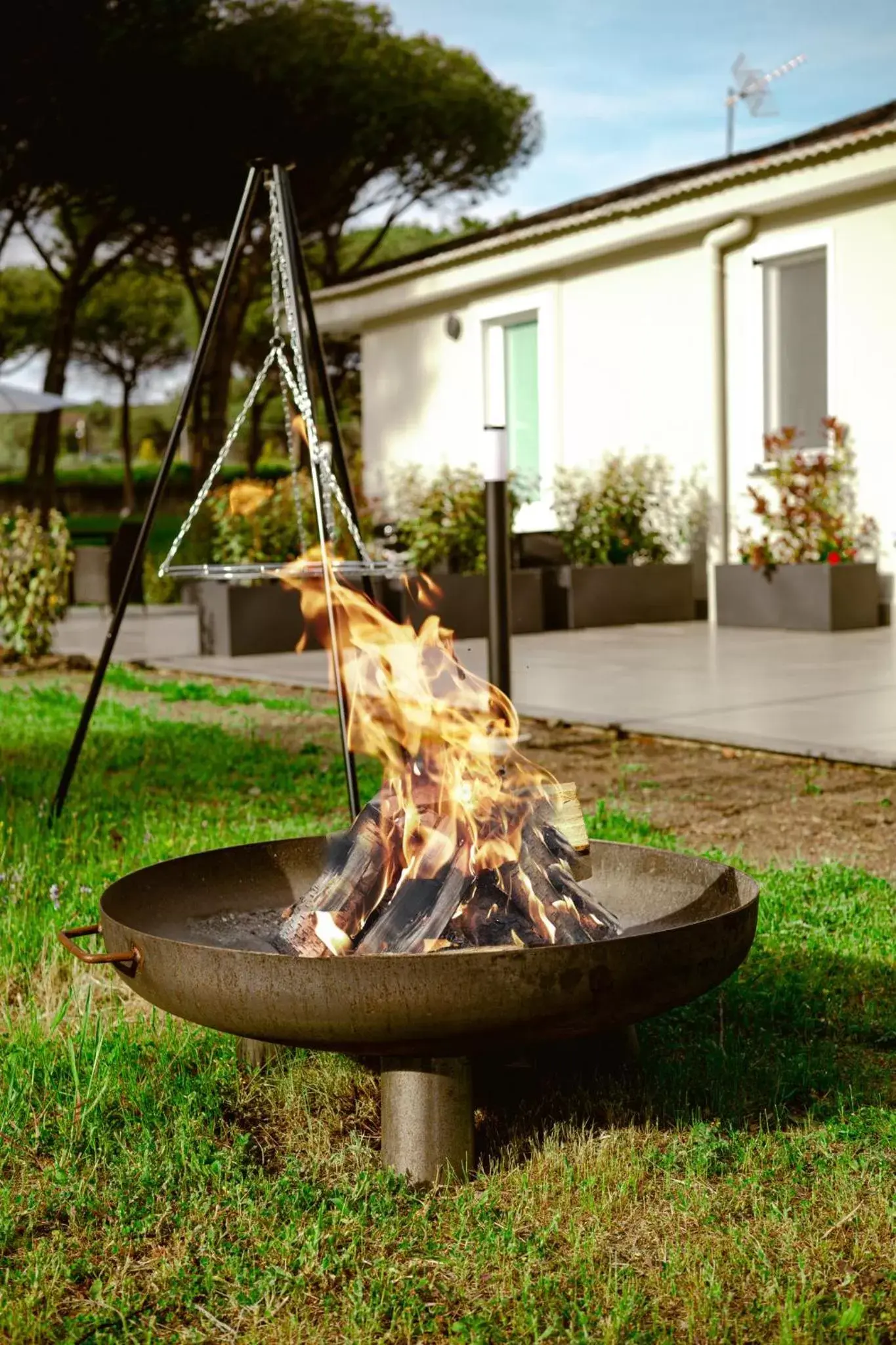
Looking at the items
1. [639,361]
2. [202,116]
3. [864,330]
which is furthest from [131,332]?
[864,330]

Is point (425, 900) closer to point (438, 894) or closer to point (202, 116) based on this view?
point (438, 894)

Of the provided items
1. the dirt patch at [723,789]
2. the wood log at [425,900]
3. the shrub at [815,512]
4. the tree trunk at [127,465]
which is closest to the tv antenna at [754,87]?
the shrub at [815,512]

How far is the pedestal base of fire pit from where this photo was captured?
2.34m

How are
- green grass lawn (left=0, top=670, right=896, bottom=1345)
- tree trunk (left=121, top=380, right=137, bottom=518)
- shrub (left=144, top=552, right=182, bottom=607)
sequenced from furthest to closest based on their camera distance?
tree trunk (left=121, top=380, right=137, bottom=518) → shrub (left=144, top=552, right=182, bottom=607) → green grass lawn (left=0, top=670, right=896, bottom=1345)

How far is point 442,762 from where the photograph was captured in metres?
2.70

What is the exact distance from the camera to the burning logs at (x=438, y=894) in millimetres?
2455

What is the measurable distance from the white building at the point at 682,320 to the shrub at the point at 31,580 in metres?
4.88

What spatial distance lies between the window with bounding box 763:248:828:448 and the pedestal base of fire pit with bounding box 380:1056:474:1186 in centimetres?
1004

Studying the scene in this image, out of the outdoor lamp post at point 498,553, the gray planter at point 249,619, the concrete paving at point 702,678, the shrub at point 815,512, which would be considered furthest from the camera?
the shrub at point 815,512

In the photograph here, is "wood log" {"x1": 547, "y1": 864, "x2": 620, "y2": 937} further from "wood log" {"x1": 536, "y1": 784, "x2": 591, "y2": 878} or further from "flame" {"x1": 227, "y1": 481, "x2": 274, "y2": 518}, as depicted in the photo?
"flame" {"x1": 227, "y1": 481, "x2": 274, "y2": 518}

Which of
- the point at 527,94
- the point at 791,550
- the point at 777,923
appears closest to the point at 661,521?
the point at 791,550

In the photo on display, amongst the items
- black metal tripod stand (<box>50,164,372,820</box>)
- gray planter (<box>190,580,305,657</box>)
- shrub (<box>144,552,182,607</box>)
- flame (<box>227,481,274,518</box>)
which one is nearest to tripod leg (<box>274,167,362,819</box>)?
black metal tripod stand (<box>50,164,372,820</box>)

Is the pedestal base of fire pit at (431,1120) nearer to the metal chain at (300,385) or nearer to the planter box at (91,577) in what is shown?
the metal chain at (300,385)

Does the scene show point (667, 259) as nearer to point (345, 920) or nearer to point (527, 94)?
point (345, 920)
